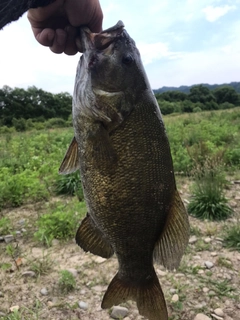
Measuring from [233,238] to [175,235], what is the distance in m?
2.83

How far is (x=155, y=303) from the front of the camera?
1.96 meters

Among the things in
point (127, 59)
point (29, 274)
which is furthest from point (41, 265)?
point (127, 59)

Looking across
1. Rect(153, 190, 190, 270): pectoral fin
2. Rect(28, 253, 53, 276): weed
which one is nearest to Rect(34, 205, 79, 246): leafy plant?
Rect(28, 253, 53, 276): weed

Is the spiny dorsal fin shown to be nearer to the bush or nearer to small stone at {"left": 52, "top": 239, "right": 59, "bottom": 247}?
small stone at {"left": 52, "top": 239, "right": 59, "bottom": 247}

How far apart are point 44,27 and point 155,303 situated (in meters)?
1.70

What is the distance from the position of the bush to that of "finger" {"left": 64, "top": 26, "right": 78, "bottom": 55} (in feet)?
12.1

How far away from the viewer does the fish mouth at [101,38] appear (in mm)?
1812

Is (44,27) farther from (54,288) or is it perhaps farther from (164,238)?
(54,288)

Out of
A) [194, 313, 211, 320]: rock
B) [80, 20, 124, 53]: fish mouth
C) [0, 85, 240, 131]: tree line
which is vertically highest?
[0, 85, 240, 131]: tree line

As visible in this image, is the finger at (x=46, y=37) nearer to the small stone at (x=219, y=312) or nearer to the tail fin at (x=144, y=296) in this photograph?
the tail fin at (x=144, y=296)

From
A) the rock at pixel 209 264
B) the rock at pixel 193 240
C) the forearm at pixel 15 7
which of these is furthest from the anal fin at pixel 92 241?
the rock at pixel 193 240

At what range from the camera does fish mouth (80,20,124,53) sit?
5.95ft

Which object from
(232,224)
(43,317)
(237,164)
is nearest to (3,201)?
(43,317)

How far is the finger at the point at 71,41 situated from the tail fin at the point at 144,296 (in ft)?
4.38
